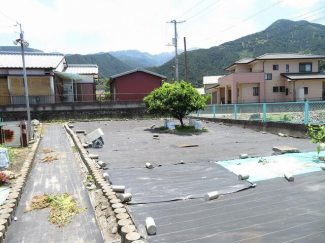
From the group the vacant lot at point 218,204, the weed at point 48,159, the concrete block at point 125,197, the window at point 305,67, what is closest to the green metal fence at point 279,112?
the vacant lot at point 218,204

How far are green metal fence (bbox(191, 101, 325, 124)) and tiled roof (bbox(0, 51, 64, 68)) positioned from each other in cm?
1371

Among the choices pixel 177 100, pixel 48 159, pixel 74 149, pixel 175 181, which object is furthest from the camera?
pixel 177 100

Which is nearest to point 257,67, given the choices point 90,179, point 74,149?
point 74,149

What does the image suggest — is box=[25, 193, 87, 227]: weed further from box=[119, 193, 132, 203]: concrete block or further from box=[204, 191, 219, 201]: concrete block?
box=[204, 191, 219, 201]: concrete block

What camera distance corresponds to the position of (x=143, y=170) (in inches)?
219

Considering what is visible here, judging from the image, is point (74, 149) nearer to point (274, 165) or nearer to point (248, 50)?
point (274, 165)

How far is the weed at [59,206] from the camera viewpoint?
3.54m

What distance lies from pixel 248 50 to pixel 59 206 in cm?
7674

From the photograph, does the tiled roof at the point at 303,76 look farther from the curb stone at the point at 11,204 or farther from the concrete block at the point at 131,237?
the concrete block at the point at 131,237

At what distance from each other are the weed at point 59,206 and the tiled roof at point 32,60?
1689cm

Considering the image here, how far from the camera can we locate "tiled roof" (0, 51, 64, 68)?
740 inches

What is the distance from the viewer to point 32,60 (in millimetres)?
20562

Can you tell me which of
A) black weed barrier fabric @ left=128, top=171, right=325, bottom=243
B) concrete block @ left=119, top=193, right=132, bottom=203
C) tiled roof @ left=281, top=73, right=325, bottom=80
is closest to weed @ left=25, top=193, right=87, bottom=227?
concrete block @ left=119, top=193, right=132, bottom=203

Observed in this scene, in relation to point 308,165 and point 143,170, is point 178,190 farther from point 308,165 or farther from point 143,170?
point 308,165
